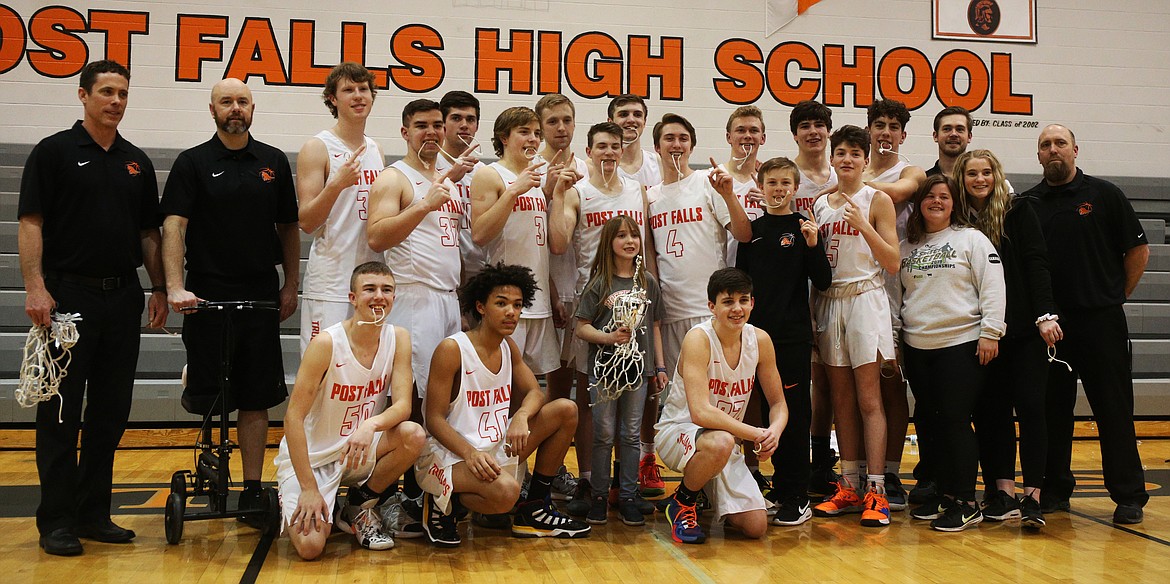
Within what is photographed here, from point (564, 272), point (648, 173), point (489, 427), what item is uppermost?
point (648, 173)

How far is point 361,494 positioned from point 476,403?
1.92 feet

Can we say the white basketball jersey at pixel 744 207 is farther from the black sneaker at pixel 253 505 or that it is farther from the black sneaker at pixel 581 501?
the black sneaker at pixel 253 505

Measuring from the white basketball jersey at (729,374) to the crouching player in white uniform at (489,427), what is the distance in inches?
23.4

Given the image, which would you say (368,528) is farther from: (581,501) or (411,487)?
(581,501)

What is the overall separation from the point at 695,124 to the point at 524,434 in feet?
17.7

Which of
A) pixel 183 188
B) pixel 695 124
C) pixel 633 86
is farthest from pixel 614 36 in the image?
pixel 183 188

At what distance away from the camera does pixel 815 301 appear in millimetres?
4352

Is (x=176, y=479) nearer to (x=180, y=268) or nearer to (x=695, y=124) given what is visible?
(x=180, y=268)

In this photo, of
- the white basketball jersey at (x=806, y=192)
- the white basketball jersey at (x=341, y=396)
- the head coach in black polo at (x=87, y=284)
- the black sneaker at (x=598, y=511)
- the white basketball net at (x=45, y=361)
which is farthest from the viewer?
the white basketball jersey at (x=806, y=192)

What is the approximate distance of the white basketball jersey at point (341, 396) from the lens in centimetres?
362

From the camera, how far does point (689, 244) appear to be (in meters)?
4.38

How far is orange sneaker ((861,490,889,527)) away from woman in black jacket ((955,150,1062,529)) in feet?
1.60

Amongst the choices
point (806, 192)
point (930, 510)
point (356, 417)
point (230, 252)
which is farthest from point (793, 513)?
point (230, 252)

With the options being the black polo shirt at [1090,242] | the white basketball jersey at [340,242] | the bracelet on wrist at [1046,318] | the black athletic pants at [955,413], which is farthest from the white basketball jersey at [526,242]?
the black polo shirt at [1090,242]
